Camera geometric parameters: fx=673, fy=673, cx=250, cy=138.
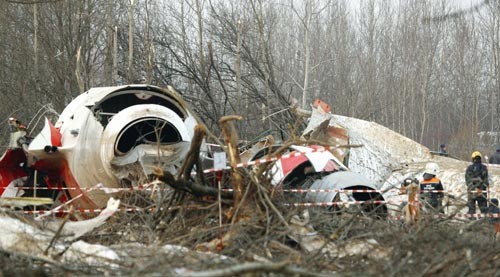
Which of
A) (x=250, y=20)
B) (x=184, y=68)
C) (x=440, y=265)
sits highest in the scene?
(x=250, y=20)

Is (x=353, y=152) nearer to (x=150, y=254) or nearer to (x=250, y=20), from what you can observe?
(x=150, y=254)

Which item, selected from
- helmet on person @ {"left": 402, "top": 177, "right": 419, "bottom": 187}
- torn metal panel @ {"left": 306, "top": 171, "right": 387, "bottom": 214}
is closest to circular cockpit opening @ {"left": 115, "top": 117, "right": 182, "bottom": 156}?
torn metal panel @ {"left": 306, "top": 171, "right": 387, "bottom": 214}

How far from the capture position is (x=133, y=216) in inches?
→ 271

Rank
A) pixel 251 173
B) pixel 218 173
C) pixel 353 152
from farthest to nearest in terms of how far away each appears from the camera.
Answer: pixel 353 152 → pixel 218 173 → pixel 251 173

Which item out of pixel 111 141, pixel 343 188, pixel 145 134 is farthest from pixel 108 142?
pixel 343 188

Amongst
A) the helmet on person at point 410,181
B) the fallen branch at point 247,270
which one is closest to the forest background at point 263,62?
the helmet on person at point 410,181

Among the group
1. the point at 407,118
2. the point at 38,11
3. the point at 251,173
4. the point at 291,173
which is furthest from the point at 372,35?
the point at 251,173

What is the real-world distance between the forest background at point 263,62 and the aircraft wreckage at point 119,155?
3.43 m

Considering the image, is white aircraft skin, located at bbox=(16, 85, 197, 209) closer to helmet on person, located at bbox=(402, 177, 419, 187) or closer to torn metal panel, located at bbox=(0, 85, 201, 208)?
torn metal panel, located at bbox=(0, 85, 201, 208)

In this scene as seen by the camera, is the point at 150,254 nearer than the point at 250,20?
Yes

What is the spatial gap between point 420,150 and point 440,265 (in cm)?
1337

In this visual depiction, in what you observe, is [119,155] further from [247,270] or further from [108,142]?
[247,270]

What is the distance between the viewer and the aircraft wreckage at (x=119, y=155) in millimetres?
8367

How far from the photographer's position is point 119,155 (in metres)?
8.76
